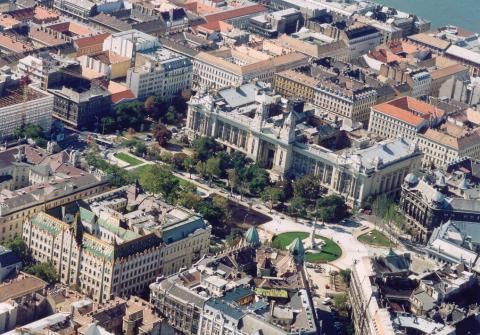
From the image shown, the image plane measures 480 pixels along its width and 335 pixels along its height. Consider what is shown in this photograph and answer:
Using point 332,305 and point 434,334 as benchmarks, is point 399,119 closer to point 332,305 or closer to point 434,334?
point 332,305

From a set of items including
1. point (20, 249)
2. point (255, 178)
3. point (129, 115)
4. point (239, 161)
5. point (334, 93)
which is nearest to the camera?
point (20, 249)

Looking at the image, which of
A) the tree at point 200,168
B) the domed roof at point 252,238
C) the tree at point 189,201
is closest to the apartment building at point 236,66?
the tree at point 200,168

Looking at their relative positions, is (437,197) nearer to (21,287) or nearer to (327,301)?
(327,301)

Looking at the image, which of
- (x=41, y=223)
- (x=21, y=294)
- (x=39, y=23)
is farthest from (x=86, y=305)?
(x=39, y=23)

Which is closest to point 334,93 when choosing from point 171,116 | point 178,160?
point 171,116

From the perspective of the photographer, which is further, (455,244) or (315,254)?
(315,254)

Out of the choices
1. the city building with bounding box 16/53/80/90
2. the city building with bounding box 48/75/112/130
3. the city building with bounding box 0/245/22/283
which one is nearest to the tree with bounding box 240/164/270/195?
the city building with bounding box 48/75/112/130
